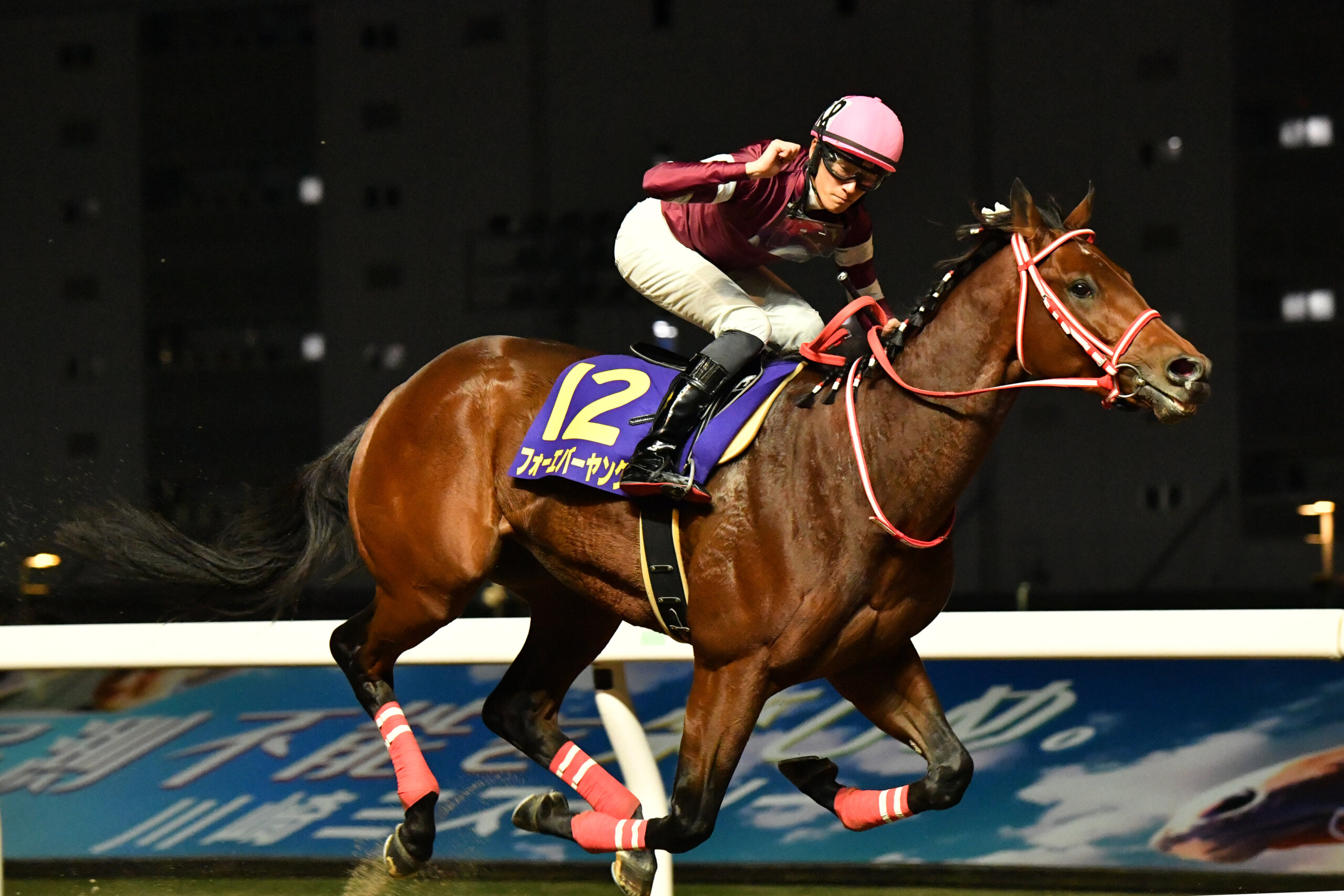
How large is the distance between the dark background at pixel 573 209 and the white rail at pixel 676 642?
57.1 inches

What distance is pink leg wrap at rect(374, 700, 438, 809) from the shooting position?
2783 millimetres

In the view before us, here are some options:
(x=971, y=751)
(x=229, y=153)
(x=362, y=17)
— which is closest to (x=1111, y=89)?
(x=971, y=751)

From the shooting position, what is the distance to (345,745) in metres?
3.76

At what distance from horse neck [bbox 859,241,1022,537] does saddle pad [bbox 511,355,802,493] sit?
0.26m

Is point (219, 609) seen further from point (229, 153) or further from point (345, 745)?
point (229, 153)

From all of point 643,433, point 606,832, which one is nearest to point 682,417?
point 643,433

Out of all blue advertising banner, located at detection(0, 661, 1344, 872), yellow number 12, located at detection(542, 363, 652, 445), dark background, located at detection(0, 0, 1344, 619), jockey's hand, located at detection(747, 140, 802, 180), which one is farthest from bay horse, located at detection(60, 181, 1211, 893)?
dark background, located at detection(0, 0, 1344, 619)

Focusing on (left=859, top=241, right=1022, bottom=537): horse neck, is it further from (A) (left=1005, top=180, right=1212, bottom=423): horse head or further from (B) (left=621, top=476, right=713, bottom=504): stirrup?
(B) (left=621, top=476, right=713, bottom=504): stirrup

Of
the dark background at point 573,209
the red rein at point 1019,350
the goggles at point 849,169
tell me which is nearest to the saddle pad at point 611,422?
the red rein at point 1019,350

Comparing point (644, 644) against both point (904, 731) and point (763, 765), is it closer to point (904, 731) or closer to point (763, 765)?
point (904, 731)

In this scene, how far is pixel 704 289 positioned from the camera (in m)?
2.60

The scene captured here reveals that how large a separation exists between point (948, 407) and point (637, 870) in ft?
3.66

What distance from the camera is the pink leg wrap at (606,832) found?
8.07 feet

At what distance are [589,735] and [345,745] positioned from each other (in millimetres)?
710
